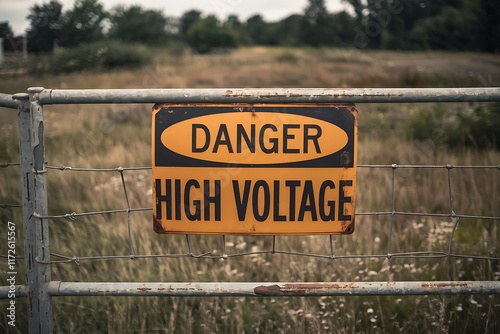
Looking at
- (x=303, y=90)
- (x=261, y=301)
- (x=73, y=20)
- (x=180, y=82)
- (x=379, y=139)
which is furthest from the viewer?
(x=180, y=82)

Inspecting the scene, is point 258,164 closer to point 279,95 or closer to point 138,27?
point 279,95

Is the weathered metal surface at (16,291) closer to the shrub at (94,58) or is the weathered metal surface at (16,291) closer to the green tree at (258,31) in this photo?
the shrub at (94,58)

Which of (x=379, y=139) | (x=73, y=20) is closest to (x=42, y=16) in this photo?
(x=73, y=20)

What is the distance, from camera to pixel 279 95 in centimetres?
207

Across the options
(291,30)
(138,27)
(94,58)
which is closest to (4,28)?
(94,58)

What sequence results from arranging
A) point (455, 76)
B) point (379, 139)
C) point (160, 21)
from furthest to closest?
point (160, 21), point (455, 76), point (379, 139)

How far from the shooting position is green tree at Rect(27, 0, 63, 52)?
748cm

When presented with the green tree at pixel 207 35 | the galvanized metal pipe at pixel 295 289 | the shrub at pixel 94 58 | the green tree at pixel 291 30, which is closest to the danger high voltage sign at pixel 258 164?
the galvanized metal pipe at pixel 295 289

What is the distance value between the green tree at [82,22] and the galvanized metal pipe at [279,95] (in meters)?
7.27

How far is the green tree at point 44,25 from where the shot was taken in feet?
24.5

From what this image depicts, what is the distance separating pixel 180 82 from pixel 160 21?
25.7m

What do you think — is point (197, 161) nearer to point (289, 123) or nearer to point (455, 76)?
point (289, 123)

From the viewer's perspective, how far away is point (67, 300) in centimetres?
304

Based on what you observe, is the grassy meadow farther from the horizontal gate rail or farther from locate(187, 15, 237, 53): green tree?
locate(187, 15, 237, 53): green tree
